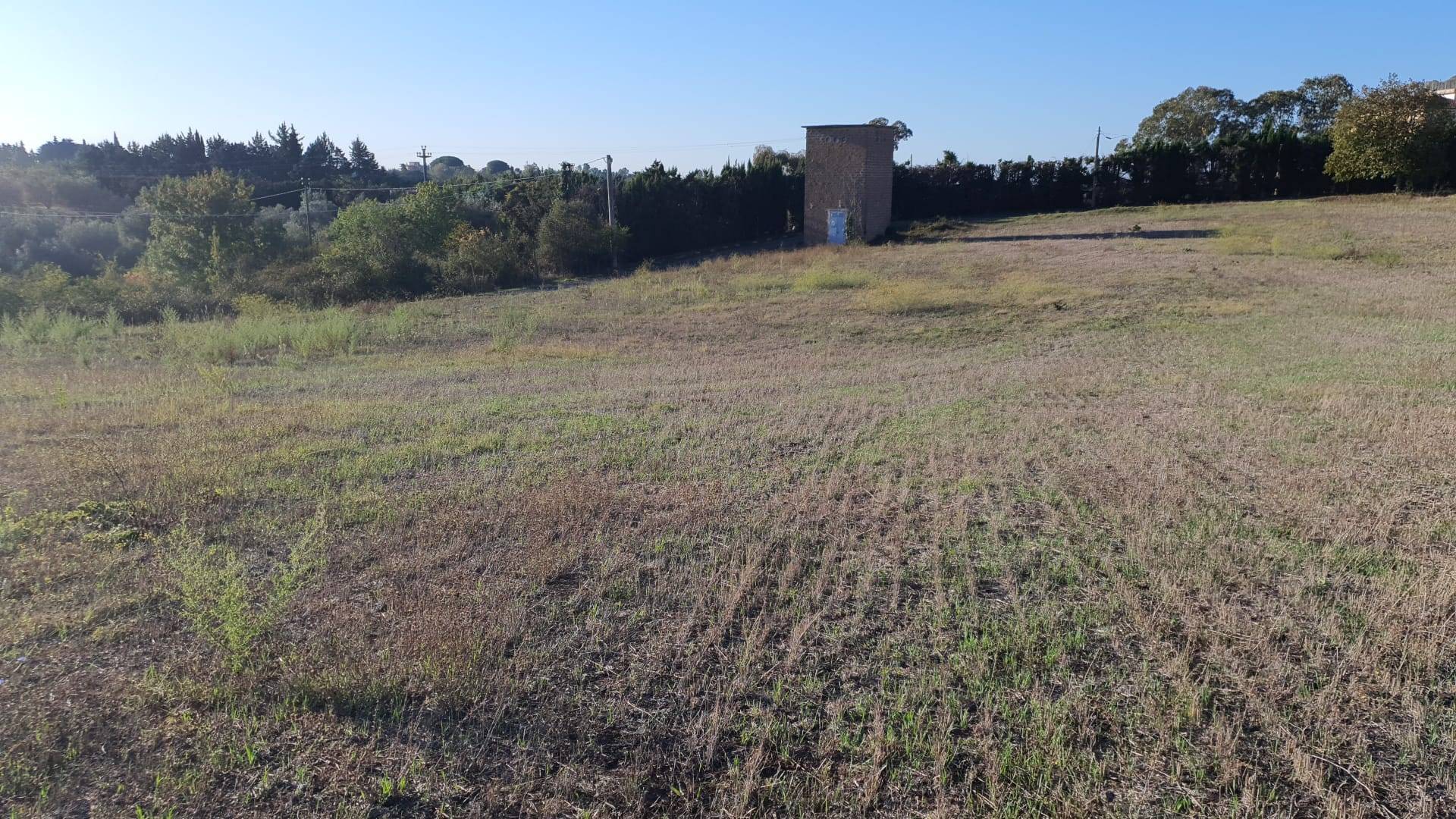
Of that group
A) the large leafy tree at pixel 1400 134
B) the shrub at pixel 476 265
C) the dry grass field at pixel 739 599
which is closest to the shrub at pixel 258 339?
the dry grass field at pixel 739 599

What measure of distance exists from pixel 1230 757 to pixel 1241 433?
5.23 meters

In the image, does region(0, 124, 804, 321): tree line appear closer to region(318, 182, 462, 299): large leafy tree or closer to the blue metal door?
region(318, 182, 462, 299): large leafy tree

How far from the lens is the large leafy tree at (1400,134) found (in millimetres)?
35656

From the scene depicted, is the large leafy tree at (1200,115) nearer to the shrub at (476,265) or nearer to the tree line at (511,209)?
the tree line at (511,209)

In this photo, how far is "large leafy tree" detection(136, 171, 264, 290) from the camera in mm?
32844

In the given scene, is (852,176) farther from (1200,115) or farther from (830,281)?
(1200,115)

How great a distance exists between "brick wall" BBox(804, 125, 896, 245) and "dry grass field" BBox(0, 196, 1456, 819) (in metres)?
28.4

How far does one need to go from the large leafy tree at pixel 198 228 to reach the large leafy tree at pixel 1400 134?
46.7 meters

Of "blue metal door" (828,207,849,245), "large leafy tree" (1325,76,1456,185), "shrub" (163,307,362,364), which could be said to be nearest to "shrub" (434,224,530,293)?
"shrub" (163,307,362,364)

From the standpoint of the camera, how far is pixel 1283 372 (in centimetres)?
1036

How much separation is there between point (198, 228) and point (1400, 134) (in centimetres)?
4947

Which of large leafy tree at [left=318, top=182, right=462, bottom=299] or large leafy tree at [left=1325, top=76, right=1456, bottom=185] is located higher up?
large leafy tree at [left=1325, top=76, right=1456, bottom=185]

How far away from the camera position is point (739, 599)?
4.38 m

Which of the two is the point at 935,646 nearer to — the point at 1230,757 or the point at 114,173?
the point at 1230,757
